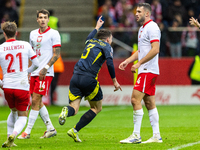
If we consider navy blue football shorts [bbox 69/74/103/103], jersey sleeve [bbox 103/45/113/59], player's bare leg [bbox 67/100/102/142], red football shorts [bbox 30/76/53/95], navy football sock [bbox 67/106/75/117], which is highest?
jersey sleeve [bbox 103/45/113/59]

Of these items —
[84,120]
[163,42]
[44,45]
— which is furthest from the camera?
[163,42]

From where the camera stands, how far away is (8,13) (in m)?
19.2

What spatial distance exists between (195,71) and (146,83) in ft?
29.4

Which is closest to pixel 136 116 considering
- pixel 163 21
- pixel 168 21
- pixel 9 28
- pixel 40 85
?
pixel 40 85

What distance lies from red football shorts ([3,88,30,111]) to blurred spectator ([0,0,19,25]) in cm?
1250

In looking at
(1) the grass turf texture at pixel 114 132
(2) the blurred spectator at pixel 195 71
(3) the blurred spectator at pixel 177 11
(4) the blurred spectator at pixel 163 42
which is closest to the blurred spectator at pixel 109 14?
(3) the blurred spectator at pixel 177 11

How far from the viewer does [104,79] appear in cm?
1565

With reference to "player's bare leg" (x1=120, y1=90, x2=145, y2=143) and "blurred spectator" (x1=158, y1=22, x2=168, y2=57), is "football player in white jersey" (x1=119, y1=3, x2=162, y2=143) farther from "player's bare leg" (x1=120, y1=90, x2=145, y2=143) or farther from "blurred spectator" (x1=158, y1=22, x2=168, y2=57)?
"blurred spectator" (x1=158, y1=22, x2=168, y2=57)

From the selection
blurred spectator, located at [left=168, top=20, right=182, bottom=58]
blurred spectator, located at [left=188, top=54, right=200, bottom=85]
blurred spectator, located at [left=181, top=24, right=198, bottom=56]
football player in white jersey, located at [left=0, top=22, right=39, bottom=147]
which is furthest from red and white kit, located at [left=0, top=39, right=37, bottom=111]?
blurred spectator, located at [left=188, top=54, right=200, bottom=85]

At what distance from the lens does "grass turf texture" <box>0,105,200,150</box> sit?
660 centimetres

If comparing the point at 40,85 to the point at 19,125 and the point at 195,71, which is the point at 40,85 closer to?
the point at 19,125

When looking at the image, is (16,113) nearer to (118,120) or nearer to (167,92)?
(118,120)

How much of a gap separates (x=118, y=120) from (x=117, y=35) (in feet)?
17.9

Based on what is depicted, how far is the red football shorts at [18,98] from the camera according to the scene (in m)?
6.55
